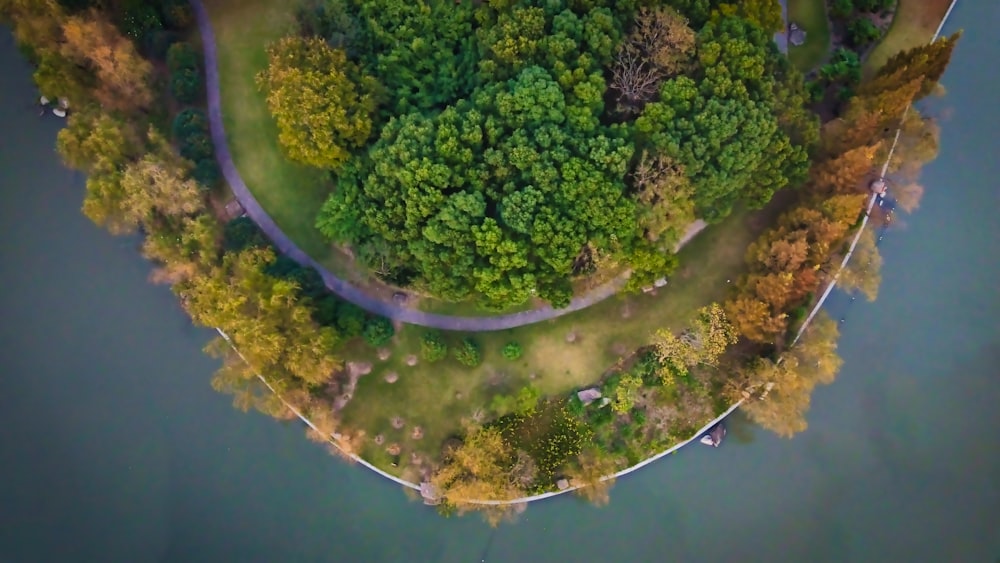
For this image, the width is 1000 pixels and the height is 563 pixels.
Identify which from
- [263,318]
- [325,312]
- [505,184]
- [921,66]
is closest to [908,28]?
[921,66]

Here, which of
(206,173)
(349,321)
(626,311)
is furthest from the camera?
(626,311)

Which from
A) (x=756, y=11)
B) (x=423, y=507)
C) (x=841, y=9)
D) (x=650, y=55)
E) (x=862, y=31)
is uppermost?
(x=756, y=11)

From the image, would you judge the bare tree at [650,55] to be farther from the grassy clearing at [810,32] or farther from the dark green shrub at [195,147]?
the dark green shrub at [195,147]

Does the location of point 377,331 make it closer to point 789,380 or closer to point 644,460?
point 644,460

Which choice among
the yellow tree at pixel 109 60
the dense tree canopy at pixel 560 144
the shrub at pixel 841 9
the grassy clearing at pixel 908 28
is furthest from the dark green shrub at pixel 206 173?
the grassy clearing at pixel 908 28

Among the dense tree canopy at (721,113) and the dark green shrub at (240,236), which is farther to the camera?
the dark green shrub at (240,236)

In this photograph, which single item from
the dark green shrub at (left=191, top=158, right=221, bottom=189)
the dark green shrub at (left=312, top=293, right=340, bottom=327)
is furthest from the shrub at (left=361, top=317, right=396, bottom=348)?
Answer: the dark green shrub at (left=191, top=158, right=221, bottom=189)
